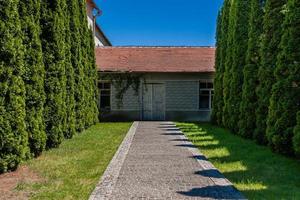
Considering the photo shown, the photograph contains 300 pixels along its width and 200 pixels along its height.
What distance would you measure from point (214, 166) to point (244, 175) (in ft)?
3.12

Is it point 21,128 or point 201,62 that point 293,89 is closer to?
point 21,128

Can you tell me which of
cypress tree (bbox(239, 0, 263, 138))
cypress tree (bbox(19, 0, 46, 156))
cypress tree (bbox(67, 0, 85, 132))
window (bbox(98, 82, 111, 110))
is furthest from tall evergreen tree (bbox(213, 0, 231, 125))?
cypress tree (bbox(19, 0, 46, 156))

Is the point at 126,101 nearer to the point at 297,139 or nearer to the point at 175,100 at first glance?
the point at 175,100

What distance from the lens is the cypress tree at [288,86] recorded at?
35.0 feet

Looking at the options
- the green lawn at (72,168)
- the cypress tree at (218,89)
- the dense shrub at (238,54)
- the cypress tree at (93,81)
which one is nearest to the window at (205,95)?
the cypress tree at (218,89)

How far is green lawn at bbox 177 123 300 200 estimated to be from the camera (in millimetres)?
6594

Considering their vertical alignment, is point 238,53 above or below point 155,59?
below

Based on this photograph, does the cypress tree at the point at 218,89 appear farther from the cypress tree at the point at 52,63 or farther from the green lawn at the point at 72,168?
the cypress tree at the point at 52,63

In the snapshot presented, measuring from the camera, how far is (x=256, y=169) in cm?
873

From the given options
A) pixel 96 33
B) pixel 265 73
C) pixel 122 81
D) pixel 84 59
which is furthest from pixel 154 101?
pixel 265 73

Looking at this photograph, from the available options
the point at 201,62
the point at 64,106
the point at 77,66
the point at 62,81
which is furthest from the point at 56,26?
the point at 201,62

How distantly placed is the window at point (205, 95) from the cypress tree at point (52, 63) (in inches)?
599

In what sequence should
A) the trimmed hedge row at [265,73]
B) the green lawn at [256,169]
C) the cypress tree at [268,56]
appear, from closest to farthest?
the green lawn at [256,169], the trimmed hedge row at [265,73], the cypress tree at [268,56]

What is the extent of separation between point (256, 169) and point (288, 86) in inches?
A: 125
